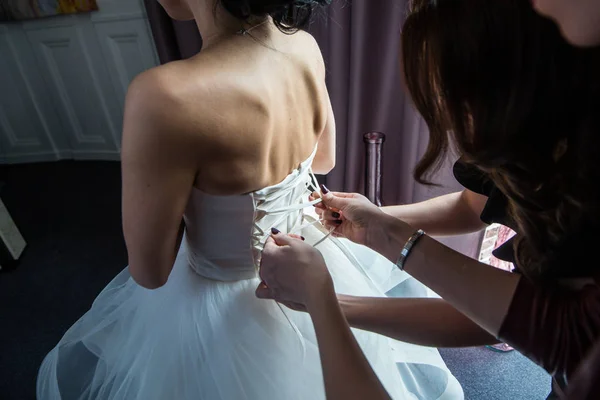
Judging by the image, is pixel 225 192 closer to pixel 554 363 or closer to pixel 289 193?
pixel 289 193

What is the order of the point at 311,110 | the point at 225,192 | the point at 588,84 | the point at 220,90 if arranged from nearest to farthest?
the point at 588,84
the point at 220,90
the point at 225,192
the point at 311,110

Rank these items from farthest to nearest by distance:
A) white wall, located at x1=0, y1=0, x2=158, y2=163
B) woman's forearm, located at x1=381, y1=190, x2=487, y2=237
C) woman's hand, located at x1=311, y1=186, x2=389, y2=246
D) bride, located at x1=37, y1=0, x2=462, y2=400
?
1. white wall, located at x1=0, y1=0, x2=158, y2=163
2. woman's forearm, located at x1=381, y1=190, x2=487, y2=237
3. woman's hand, located at x1=311, y1=186, x2=389, y2=246
4. bride, located at x1=37, y1=0, x2=462, y2=400

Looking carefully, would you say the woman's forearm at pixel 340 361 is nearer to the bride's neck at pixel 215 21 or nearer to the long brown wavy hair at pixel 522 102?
the long brown wavy hair at pixel 522 102

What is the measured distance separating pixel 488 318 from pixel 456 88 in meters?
0.34

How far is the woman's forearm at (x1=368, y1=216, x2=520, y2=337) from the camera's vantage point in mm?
603

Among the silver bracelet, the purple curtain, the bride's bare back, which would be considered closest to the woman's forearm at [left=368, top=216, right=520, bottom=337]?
the silver bracelet

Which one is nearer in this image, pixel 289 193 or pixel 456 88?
pixel 456 88

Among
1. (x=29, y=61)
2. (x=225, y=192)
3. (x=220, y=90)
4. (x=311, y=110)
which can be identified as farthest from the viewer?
(x=29, y=61)

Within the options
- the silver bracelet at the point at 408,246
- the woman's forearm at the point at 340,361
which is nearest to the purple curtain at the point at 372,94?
the silver bracelet at the point at 408,246

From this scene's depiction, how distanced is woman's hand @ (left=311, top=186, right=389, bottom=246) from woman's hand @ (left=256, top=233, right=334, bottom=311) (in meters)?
0.18

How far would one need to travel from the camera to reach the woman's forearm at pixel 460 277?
60 centimetres

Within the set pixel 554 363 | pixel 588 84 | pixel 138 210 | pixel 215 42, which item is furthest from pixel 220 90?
pixel 554 363

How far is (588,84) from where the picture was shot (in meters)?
0.49

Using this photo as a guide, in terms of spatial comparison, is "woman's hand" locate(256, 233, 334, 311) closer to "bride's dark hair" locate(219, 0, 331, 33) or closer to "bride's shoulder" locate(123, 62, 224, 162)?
"bride's shoulder" locate(123, 62, 224, 162)
